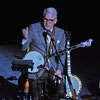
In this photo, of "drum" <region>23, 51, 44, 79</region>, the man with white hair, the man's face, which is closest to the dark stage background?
the man with white hair

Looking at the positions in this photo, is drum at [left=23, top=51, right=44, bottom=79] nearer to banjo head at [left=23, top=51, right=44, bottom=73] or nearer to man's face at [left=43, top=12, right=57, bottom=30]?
banjo head at [left=23, top=51, right=44, bottom=73]

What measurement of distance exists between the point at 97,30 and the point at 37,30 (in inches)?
354

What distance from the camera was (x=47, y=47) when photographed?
11.7 feet

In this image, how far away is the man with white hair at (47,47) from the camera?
11.5 feet

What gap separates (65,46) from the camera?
12.5ft

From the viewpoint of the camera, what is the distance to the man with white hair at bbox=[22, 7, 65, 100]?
3490 millimetres

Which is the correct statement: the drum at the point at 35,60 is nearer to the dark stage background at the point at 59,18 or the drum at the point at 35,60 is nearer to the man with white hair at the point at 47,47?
the man with white hair at the point at 47,47

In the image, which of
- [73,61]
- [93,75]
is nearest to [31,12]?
[73,61]

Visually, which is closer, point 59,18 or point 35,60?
point 35,60

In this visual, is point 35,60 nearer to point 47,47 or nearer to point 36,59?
point 36,59

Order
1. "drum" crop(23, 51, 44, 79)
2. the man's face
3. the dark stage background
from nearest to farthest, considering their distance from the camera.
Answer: the man's face
"drum" crop(23, 51, 44, 79)
the dark stage background

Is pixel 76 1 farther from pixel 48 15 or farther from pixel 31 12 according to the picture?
pixel 48 15

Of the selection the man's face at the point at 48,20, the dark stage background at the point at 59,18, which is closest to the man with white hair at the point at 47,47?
the man's face at the point at 48,20

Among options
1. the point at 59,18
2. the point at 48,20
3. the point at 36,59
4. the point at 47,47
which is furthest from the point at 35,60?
the point at 59,18
